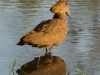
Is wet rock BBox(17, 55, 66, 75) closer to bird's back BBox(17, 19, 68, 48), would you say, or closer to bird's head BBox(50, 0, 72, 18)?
bird's back BBox(17, 19, 68, 48)

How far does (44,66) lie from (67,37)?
2.32 meters

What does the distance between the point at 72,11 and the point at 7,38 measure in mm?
4170

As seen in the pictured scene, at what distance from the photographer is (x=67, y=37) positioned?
1045 centimetres

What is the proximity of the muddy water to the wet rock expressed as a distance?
4.8 inches

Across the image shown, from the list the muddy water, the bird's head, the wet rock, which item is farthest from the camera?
the bird's head

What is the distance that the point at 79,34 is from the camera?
1054cm

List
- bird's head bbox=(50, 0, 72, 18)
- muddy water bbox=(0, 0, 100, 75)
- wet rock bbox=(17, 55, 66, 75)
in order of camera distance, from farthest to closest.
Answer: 1. bird's head bbox=(50, 0, 72, 18)
2. muddy water bbox=(0, 0, 100, 75)
3. wet rock bbox=(17, 55, 66, 75)

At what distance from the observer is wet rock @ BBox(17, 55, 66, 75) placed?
776 cm

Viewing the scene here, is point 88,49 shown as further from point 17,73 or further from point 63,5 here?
point 17,73

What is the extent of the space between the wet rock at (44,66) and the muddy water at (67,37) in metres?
0.12

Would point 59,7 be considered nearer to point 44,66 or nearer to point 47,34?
point 47,34

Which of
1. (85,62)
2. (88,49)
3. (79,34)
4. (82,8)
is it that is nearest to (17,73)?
(85,62)

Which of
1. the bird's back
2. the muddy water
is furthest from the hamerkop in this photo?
the muddy water

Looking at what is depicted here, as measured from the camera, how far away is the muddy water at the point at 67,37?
8.44 metres
